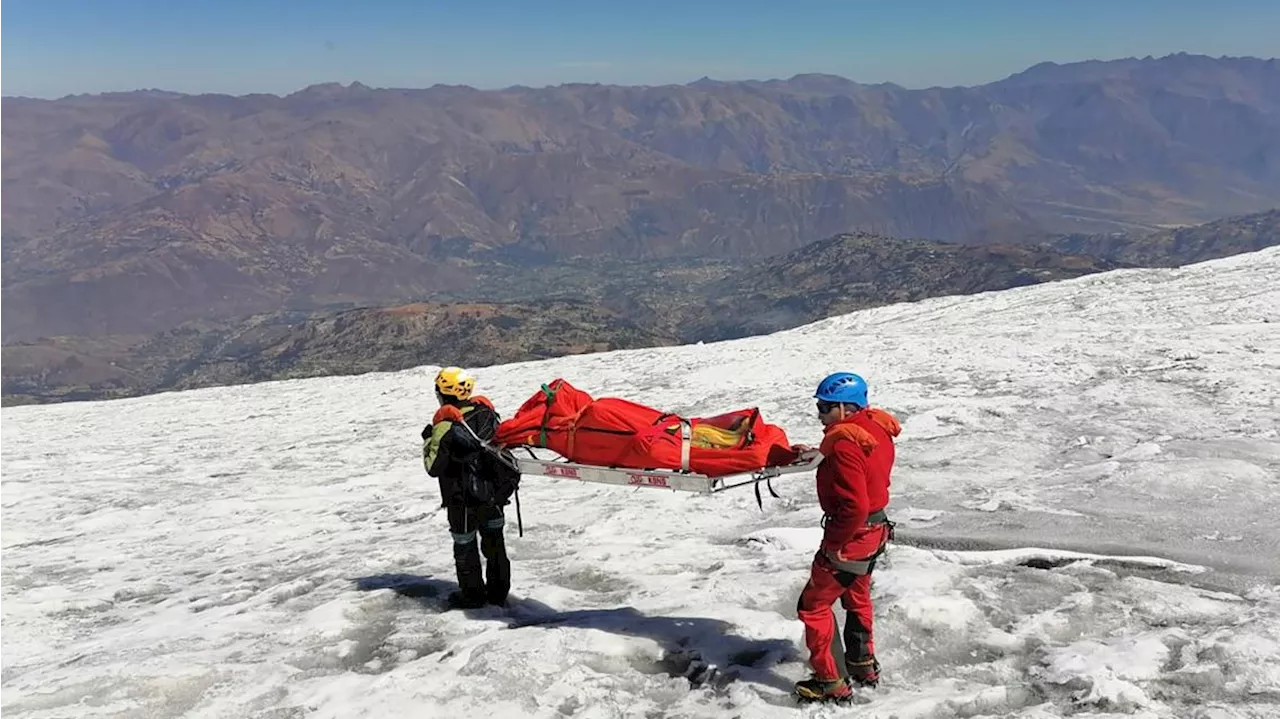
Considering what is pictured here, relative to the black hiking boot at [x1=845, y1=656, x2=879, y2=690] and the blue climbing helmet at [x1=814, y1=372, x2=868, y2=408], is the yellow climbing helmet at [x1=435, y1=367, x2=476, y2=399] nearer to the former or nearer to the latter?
the blue climbing helmet at [x1=814, y1=372, x2=868, y2=408]

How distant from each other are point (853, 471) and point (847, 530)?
518 mm

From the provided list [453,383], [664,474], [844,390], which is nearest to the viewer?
[844,390]

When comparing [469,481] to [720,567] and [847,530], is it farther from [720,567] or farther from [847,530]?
[847,530]

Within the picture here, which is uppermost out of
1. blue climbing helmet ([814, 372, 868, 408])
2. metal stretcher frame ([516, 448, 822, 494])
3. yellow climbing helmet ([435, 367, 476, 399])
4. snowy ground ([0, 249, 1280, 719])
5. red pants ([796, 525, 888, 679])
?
yellow climbing helmet ([435, 367, 476, 399])

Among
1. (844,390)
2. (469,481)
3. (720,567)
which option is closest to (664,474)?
(844,390)

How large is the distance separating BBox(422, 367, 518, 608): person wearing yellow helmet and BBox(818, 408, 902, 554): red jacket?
11.7ft

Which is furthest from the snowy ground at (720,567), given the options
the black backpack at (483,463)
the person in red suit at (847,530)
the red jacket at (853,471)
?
the red jacket at (853,471)

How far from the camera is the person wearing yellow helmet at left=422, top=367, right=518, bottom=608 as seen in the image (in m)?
8.65

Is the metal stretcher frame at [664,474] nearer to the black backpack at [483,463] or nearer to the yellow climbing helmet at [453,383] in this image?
the black backpack at [483,463]

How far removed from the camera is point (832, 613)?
691 centimetres

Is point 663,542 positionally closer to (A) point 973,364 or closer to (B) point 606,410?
(B) point 606,410

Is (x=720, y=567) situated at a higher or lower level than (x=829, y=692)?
lower

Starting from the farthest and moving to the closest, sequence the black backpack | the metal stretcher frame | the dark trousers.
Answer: the dark trousers, the black backpack, the metal stretcher frame

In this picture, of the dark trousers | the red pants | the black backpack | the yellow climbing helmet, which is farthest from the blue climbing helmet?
the dark trousers
